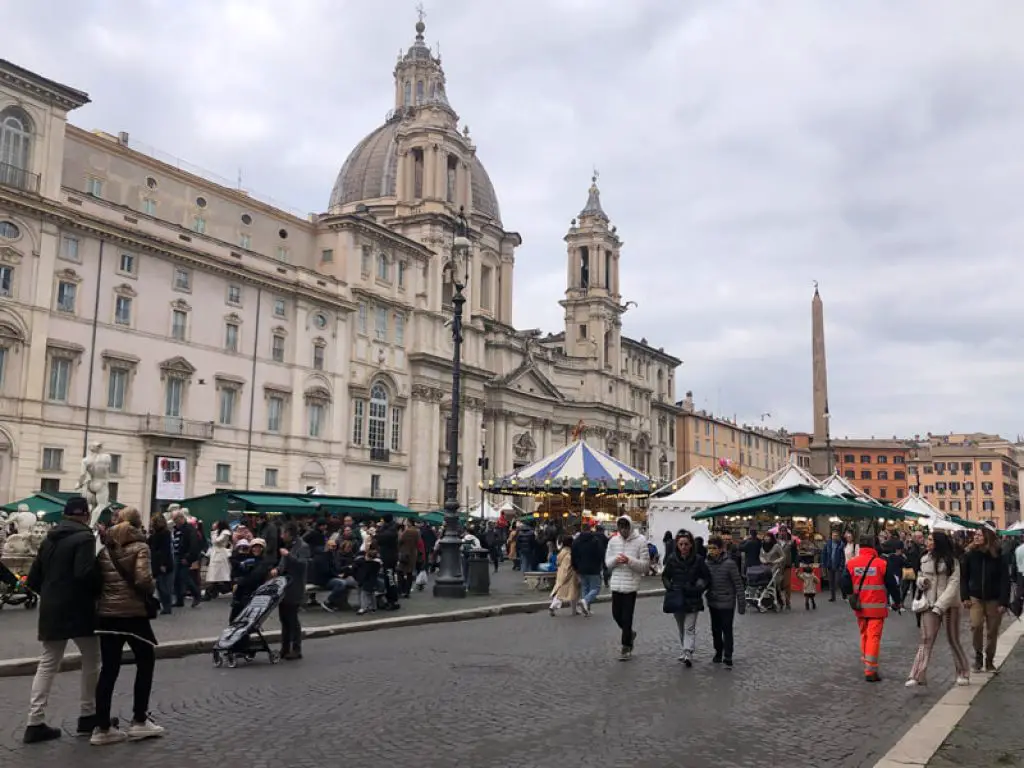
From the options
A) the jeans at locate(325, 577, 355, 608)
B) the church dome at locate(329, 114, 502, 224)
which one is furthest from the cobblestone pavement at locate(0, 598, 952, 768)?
the church dome at locate(329, 114, 502, 224)

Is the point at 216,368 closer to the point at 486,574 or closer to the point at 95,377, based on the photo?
the point at 95,377

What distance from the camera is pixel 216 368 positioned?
4341 centimetres

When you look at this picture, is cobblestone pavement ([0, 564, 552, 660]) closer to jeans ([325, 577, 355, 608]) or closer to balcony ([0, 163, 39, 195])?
jeans ([325, 577, 355, 608])

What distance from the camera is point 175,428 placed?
41000 millimetres

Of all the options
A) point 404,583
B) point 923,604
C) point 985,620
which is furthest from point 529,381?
point 923,604

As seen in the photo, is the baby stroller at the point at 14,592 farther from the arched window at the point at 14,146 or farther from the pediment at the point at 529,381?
the pediment at the point at 529,381

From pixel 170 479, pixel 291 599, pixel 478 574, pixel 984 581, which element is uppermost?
pixel 170 479

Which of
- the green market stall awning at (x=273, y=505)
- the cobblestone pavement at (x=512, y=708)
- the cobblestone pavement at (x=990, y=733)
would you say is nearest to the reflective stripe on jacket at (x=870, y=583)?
the cobblestone pavement at (x=512, y=708)

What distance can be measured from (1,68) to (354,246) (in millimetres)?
19866

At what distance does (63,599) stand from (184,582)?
1174 cm

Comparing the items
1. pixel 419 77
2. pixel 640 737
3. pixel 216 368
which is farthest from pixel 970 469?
pixel 640 737

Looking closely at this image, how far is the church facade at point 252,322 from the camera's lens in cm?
3641

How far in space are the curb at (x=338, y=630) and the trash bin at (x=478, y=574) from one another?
1.74 meters

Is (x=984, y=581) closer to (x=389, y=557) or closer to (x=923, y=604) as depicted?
Answer: (x=923, y=604)
